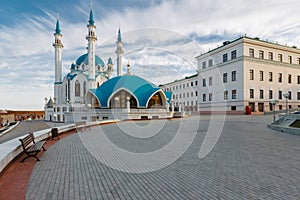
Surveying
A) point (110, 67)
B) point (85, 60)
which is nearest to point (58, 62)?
point (85, 60)

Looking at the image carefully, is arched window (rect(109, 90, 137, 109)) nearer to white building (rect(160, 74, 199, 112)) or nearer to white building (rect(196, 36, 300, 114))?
white building (rect(196, 36, 300, 114))

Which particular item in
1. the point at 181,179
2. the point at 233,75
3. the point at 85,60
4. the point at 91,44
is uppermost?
the point at 91,44

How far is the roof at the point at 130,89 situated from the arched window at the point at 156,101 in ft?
5.86

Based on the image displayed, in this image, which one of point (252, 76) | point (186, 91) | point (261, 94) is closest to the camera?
point (252, 76)

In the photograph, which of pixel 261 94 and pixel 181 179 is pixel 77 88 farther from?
pixel 181 179

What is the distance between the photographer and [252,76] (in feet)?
114

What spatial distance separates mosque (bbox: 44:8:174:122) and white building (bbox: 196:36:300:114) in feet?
36.2

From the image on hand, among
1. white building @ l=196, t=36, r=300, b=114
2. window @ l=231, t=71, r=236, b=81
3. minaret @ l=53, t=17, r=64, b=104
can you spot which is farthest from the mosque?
window @ l=231, t=71, r=236, b=81

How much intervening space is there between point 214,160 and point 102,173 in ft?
11.9

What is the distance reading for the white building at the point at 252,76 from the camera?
3403 centimetres

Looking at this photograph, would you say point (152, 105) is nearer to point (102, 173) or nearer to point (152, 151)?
point (152, 151)

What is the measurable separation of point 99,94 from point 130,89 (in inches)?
260

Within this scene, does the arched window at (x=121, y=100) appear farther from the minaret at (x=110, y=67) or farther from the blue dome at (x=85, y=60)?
the minaret at (x=110, y=67)

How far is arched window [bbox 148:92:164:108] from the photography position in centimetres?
3684
